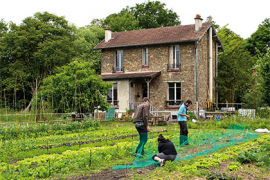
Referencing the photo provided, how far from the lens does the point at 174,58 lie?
2923 cm

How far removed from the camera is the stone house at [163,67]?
28.4m

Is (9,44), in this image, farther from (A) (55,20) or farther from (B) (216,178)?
(B) (216,178)

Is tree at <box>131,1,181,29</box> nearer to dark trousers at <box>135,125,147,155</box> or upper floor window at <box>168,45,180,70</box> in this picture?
upper floor window at <box>168,45,180,70</box>

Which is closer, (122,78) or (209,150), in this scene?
(209,150)

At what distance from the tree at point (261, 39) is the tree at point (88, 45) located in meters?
20.0

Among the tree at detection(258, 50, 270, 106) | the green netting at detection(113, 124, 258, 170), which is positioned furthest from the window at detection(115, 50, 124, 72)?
the green netting at detection(113, 124, 258, 170)

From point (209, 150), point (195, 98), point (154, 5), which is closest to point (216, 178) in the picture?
point (209, 150)

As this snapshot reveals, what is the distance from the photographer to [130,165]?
29.3ft

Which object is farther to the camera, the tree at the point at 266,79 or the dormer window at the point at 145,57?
the dormer window at the point at 145,57

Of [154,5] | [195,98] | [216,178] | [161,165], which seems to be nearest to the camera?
[216,178]

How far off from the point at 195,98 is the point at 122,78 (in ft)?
20.6

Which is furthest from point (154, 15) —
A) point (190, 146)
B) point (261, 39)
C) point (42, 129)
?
point (190, 146)

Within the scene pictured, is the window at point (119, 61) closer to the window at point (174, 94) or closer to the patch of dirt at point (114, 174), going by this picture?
the window at point (174, 94)

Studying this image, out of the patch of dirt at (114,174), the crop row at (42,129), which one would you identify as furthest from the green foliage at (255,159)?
the crop row at (42,129)
